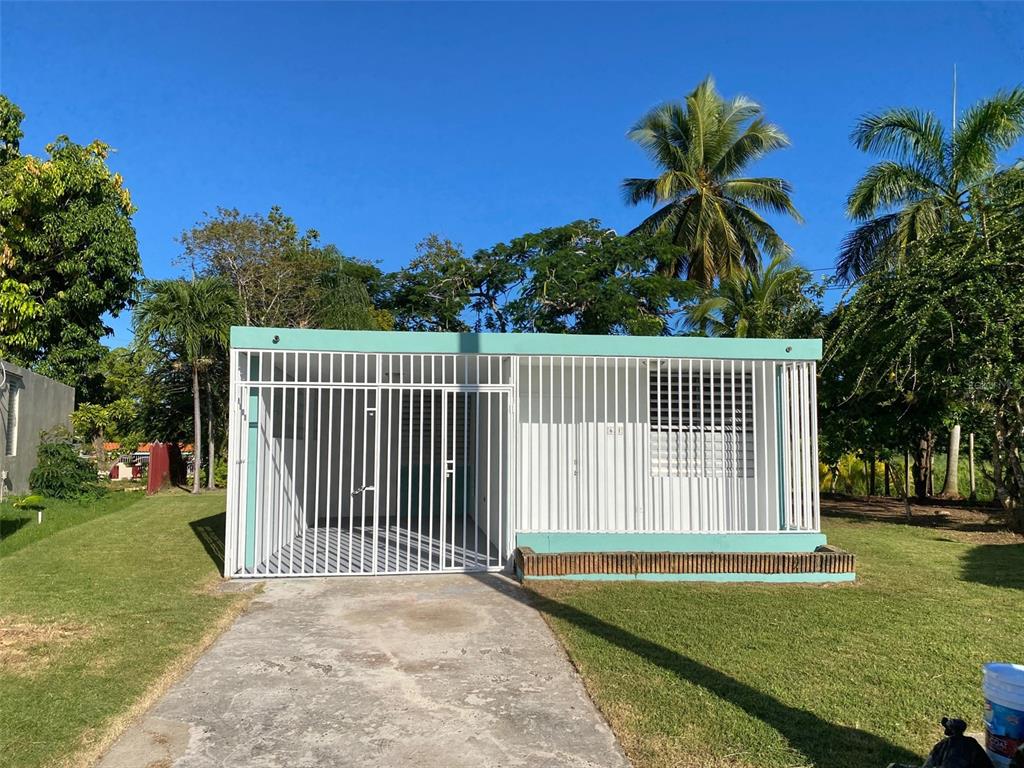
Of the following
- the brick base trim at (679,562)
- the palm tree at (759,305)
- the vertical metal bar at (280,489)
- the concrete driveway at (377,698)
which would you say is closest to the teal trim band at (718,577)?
the brick base trim at (679,562)

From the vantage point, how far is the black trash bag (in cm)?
260

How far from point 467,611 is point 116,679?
2803 mm

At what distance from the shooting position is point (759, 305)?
1697cm

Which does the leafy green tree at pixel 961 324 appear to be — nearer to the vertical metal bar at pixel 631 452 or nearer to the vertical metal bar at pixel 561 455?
the vertical metal bar at pixel 631 452

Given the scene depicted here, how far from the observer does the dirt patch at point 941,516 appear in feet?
36.0

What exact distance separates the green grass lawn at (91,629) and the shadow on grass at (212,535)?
0.09m

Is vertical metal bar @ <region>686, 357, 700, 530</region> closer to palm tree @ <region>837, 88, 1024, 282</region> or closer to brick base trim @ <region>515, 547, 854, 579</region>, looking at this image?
brick base trim @ <region>515, 547, 854, 579</region>

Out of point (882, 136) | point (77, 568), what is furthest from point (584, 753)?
point (882, 136)

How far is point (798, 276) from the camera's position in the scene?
17250 mm

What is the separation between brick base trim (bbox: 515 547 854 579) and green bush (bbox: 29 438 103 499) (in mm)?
10720

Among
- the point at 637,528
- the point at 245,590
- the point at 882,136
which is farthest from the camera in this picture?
the point at 882,136

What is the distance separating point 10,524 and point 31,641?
6.48 meters

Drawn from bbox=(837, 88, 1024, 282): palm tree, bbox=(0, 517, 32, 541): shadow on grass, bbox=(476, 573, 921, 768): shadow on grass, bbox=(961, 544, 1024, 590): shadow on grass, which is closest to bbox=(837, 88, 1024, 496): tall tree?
bbox=(837, 88, 1024, 282): palm tree

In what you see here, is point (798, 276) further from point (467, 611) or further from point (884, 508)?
point (467, 611)
